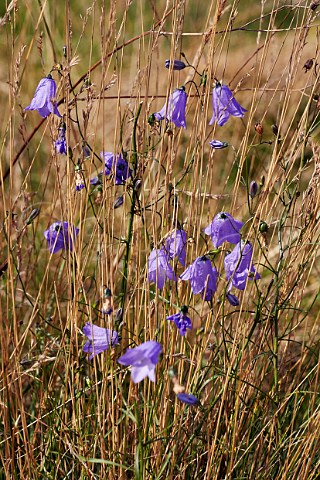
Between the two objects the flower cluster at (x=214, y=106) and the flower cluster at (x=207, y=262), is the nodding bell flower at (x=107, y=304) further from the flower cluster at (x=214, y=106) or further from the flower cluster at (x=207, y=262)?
the flower cluster at (x=214, y=106)

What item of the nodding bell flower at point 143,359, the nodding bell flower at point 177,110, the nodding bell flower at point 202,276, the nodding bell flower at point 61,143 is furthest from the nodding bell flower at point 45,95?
the nodding bell flower at point 143,359

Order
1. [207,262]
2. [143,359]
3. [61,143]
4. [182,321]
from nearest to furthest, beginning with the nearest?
[143,359] < [182,321] < [207,262] < [61,143]

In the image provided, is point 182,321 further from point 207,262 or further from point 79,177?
point 79,177

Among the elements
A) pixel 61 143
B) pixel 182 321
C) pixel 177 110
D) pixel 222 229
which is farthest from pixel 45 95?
pixel 182 321

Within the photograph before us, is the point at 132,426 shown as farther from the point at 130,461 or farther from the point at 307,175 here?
the point at 307,175

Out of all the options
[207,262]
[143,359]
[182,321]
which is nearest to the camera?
[143,359]

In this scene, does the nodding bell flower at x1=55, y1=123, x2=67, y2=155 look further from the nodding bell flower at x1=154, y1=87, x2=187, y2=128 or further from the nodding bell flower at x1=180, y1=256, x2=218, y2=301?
the nodding bell flower at x1=180, y1=256, x2=218, y2=301

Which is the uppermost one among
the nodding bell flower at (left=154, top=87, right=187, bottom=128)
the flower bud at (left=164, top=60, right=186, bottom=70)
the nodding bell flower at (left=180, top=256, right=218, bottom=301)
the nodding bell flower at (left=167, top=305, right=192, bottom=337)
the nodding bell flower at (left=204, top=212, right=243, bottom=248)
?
the flower bud at (left=164, top=60, right=186, bottom=70)

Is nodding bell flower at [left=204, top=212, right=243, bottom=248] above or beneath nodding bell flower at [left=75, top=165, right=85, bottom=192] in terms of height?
beneath

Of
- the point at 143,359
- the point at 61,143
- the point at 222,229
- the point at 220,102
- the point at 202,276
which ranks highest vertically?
the point at 220,102

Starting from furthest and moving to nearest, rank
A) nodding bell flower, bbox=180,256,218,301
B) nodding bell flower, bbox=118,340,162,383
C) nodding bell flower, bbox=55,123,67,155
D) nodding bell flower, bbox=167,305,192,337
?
nodding bell flower, bbox=55,123,67,155
nodding bell flower, bbox=180,256,218,301
nodding bell flower, bbox=167,305,192,337
nodding bell flower, bbox=118,340,162,383

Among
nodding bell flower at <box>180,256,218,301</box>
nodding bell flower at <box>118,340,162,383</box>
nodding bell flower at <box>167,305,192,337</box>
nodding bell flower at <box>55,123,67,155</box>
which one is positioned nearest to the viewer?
nodding bell flower at <box>118,340,162,383</box>

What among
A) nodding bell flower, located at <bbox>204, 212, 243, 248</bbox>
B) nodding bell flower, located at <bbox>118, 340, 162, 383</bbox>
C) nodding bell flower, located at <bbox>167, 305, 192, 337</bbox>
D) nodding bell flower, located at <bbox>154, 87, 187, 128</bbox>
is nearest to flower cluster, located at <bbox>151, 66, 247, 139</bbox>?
nodding bell flower, located at <bbox>154, 87, 187, 128</bbox>

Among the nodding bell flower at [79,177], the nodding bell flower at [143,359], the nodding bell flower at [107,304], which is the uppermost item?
the nodding bell flower at [79,177]
